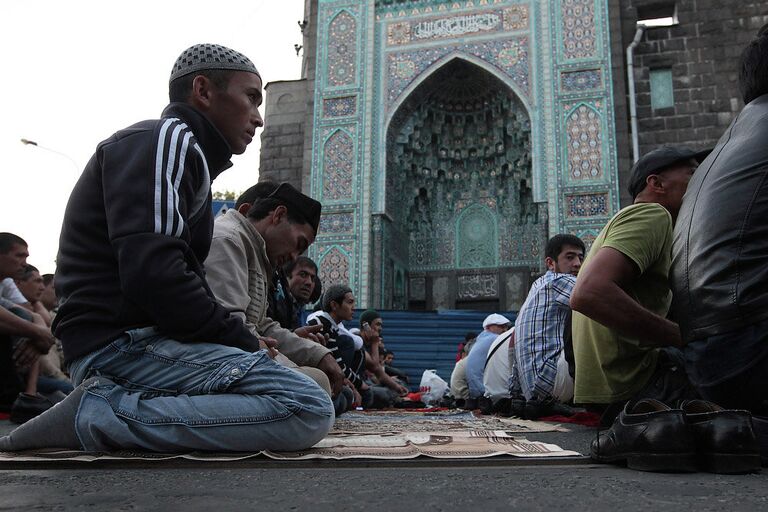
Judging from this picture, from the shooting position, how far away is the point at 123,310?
5.41ft

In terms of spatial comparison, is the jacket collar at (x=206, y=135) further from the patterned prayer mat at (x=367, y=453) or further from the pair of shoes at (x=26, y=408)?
the pair of shoes at (x=26, y=408)

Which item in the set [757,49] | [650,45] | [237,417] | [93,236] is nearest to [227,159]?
[93,236]

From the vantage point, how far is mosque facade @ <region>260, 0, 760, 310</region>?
34.1 feet

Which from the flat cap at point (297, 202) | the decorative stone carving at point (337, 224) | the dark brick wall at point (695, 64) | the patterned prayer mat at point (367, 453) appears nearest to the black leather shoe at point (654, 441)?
the patterned prayer mat at point (367, 453)

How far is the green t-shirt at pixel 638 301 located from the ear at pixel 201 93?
4.37 ft

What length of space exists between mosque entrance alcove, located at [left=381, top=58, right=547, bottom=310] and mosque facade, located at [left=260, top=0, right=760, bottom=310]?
0.03m

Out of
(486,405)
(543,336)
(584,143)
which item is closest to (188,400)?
(543,336)

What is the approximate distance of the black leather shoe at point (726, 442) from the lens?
1.33 m

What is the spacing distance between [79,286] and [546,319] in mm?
2544

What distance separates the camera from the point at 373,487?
3.82 feet

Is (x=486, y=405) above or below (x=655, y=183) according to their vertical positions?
below

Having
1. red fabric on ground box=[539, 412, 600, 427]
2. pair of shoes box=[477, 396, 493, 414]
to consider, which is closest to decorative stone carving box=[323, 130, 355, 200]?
pair of shoes box=[477, 396, 493, 414]

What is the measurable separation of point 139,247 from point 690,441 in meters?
1.28

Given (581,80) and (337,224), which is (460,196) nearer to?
(337,224)
